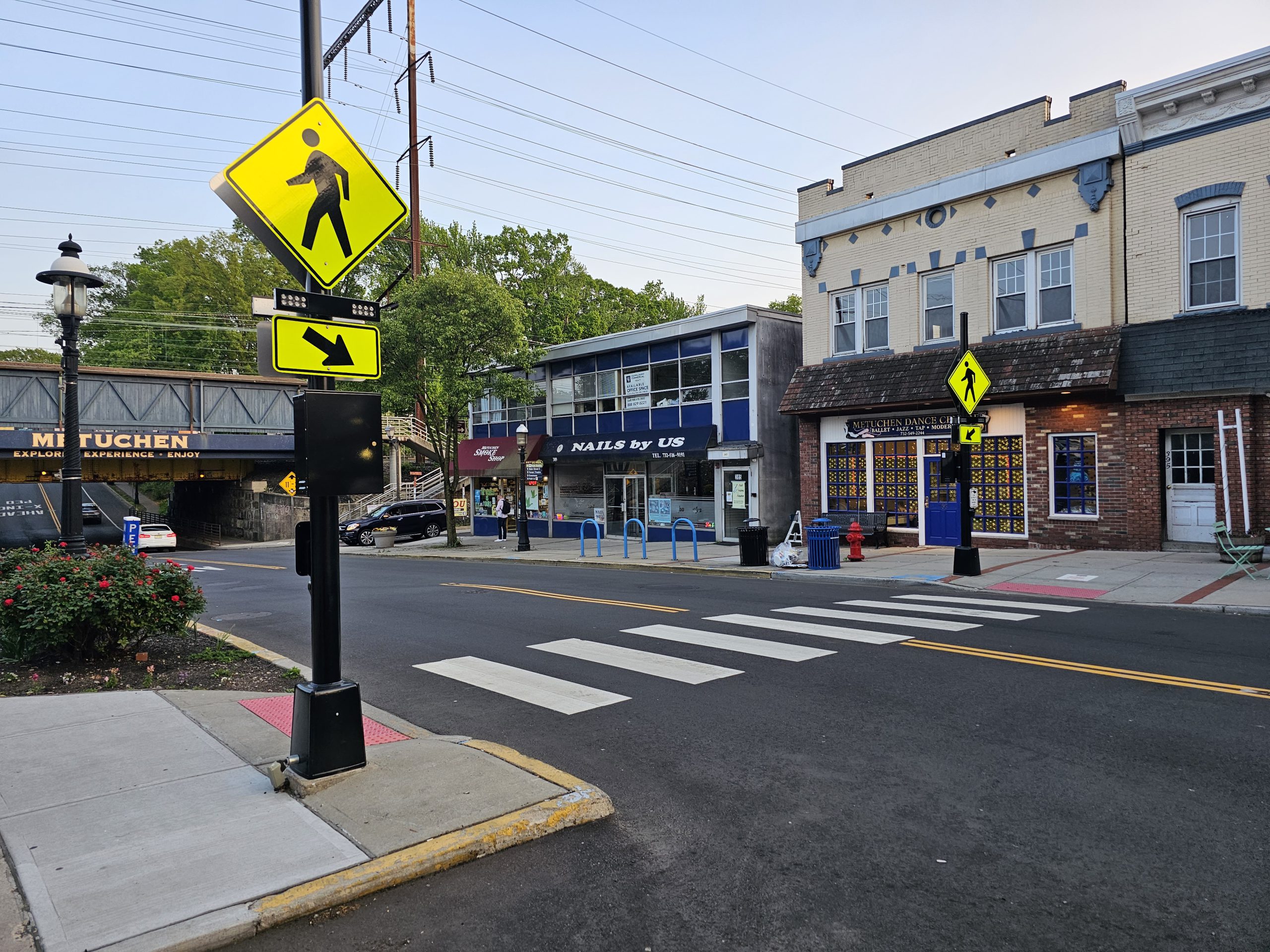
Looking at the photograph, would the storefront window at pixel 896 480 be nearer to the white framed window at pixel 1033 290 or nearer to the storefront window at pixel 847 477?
the storefront window at pixel 847 477

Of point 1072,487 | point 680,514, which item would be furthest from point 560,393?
point 1072,487

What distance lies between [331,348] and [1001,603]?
10.3m

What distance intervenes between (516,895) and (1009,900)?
2177 mm

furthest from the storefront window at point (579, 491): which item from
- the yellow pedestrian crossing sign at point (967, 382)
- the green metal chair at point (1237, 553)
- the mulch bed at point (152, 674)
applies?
the mulch bed at point (152, 674)

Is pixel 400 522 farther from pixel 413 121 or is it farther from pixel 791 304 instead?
pixel 791 304

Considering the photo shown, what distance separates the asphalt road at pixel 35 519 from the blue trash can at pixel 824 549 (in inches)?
1011

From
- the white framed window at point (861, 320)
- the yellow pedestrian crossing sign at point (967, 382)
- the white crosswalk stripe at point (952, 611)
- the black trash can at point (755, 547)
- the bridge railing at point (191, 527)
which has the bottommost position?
the bridge railing at point (191, 527)

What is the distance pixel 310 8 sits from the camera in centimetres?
515

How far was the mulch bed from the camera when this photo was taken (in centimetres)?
773

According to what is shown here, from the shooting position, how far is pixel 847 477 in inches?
880

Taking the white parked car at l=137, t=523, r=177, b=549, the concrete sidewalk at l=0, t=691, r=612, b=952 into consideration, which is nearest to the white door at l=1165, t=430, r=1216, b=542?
the concrete sidewalk at l=0, t=691, r=612, b=952

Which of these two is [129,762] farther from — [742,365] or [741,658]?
[742,365]

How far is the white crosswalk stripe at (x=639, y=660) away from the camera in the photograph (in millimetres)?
7887

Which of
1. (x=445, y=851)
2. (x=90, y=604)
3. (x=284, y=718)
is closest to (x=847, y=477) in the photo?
(x=284, y=718)
